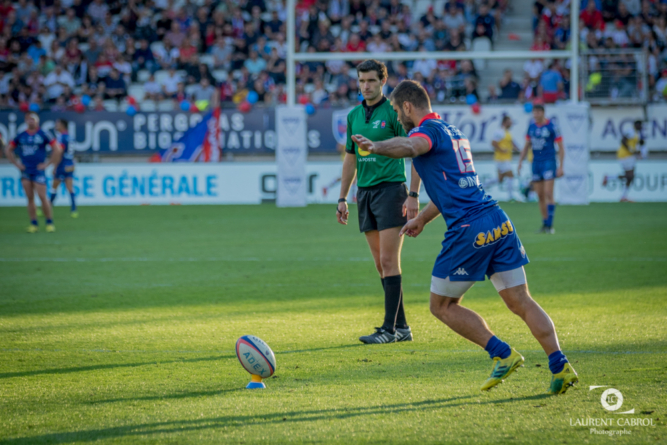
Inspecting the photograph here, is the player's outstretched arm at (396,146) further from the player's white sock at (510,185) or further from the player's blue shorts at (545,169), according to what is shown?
the player's white sock at (510,185)

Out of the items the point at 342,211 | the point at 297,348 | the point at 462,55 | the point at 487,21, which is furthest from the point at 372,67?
the point at 487,21

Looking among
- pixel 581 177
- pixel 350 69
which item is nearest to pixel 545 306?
pixel 581 177

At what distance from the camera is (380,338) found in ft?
20.1

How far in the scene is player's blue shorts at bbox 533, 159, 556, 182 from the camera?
1448 centimetres

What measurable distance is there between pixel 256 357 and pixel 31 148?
13063mm

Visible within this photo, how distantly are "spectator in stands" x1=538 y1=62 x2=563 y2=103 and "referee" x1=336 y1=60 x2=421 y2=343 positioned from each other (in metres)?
19.4

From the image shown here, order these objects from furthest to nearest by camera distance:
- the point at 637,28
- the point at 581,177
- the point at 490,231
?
the point at 637,28
the point at 581,177
the point at 490,231

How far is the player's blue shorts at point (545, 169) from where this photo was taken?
570 inches

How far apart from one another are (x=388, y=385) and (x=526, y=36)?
2574 cm

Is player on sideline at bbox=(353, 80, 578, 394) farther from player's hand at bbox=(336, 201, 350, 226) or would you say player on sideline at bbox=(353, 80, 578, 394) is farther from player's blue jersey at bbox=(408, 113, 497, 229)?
player's hand at bbox=(336, 201, 350, 226)

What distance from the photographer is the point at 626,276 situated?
933cm

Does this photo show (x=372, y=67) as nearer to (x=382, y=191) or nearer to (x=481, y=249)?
(x=382, y=191)

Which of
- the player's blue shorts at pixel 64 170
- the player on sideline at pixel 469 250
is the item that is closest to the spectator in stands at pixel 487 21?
the player's blue shorts at pixel 64 170

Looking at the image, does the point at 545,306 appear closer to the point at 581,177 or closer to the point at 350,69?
the point at 581,177
